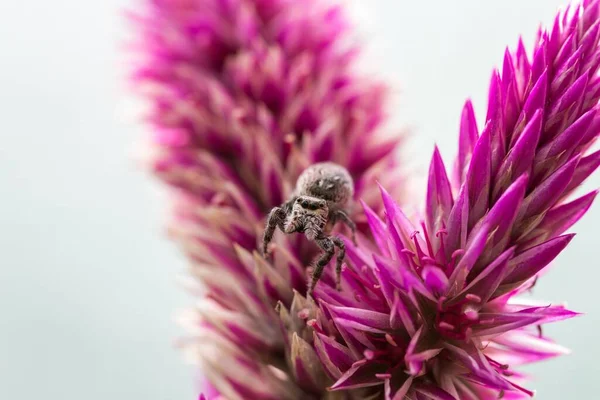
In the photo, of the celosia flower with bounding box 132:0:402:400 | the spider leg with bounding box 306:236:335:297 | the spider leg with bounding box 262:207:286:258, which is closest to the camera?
the spider leg with bounding box 306:236:335:297

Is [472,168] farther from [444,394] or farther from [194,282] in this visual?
[194,282]

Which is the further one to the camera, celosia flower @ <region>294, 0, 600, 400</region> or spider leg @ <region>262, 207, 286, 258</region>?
spider leg @ <region>262, 207, 286, 258</region>

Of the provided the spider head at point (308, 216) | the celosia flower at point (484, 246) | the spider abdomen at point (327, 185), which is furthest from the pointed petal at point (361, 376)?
the spider abdomen at point (327, 185)

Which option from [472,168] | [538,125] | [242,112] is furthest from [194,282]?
[538,125]

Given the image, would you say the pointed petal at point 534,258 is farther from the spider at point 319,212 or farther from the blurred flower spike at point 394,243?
the spider at point 319,212

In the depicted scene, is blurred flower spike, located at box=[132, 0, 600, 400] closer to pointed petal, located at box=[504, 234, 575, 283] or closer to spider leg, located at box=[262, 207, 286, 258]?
pointed petal, located at box=[504, 234, 575, 283]

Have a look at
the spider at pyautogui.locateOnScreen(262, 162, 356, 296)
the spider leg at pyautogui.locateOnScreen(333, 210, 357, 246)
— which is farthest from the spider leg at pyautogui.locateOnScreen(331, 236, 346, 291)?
the spider leg at pyautogui.locateOnScreen(333, 210, 357, 246)
